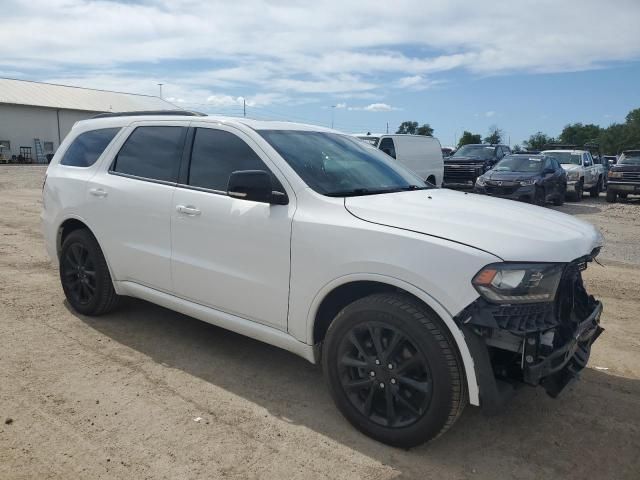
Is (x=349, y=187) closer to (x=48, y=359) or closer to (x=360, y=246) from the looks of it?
(x=360, y=246)

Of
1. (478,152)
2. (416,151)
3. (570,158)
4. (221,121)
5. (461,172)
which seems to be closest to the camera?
(221,121)

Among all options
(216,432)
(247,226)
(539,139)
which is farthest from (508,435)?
(539,139)

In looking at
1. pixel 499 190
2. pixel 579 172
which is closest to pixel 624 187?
pixel 579 172

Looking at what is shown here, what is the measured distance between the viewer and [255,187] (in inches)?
130

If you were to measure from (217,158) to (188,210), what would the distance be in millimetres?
436

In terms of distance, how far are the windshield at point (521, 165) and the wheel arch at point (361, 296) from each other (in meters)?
13.7

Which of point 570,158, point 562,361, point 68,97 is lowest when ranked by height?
point 562,361

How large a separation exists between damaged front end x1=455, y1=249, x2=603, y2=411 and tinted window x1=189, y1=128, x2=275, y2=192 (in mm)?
1739

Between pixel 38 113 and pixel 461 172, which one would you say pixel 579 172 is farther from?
pixel 38 113

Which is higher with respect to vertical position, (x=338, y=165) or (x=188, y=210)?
(x=338, y=165)

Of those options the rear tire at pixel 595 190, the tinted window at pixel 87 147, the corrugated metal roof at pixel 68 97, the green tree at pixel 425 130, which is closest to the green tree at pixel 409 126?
the green tree at pixel 425 130

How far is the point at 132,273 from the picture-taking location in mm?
4453

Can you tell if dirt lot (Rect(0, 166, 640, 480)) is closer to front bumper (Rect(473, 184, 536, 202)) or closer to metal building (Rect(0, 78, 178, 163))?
front bumper (Rect(473, 184, 536, 202))

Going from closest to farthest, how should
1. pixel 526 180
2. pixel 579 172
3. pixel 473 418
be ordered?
pixel 473 418 < pixel 526 180 < pixel 579 172
